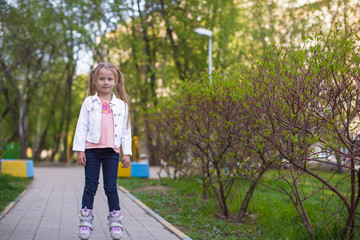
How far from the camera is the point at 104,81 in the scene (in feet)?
15.5

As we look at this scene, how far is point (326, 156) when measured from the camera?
465cm

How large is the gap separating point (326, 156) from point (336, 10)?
1390cm

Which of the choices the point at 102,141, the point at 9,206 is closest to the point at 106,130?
the point at 102,141

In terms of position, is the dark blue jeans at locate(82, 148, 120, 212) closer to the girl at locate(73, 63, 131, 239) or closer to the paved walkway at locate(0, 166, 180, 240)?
the girl at locate(73, 63, 131, 239)

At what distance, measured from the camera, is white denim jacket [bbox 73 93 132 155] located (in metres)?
4.51

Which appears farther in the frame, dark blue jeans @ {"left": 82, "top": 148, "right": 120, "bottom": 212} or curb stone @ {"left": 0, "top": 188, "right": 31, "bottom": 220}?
curb stone @ {"left": 0, "top": 188, "right": 31, "bottom": 220}

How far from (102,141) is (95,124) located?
0.62ft

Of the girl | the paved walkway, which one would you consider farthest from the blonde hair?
the paved walkway

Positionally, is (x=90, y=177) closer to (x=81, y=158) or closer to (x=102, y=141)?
(x=81, y=158)

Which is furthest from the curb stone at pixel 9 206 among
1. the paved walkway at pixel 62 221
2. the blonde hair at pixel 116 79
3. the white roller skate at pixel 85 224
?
the blonde hair at pixel 116 79

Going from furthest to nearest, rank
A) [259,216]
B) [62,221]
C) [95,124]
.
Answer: [259,216], [62,221], [95,124]

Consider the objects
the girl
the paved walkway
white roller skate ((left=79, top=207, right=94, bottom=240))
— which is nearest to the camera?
white roller skate ((left=79, top=207, right=94, bottom=240))

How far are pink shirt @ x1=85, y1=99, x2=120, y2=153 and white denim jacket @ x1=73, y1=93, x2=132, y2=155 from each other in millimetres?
37

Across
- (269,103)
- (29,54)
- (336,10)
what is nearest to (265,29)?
(336,10)
